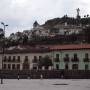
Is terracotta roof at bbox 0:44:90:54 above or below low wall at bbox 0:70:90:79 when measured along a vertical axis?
above

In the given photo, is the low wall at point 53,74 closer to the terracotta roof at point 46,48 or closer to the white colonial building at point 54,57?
the white colonial building at point 54,57

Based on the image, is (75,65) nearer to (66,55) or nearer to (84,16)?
(66,55)

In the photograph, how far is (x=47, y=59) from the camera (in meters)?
87.9

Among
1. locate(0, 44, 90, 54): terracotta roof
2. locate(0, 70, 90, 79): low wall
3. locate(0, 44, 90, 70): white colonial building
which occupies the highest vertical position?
locate(0, 44, 90, 54): terracotta roof

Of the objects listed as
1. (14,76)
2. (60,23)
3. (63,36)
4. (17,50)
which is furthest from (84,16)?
(14,76)

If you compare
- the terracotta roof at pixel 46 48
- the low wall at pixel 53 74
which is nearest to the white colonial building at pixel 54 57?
the terracotta roof at pixel 46 48

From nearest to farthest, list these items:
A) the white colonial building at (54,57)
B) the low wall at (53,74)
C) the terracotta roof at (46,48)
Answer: the low wall at (53,74) < the white colonial building at (54,57) < the terracotta roof at (46,48)

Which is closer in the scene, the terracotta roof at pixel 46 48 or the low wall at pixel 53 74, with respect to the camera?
the low wall at pixel 53 74

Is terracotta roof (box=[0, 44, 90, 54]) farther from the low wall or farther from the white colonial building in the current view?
the low wall

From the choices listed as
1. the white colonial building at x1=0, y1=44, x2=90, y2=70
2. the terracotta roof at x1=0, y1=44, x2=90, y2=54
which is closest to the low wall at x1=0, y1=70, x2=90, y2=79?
the white colonial building at x1=0, y1=44, x2=90, y2=70

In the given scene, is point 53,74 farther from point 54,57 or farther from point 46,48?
point 46,48

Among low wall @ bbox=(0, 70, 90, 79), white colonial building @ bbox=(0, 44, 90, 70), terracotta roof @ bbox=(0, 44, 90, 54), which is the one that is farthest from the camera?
terracotta roof @ bbox=(0, 44, 90, 54)

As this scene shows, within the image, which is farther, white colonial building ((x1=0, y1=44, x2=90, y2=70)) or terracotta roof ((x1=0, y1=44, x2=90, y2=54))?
terracotta roof ((x1=0, y1=44, x2=90, y2=54))

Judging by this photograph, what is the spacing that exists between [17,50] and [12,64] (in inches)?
154
